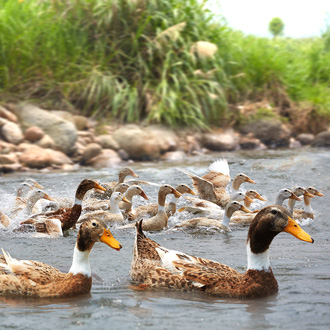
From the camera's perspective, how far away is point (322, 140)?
14945mm

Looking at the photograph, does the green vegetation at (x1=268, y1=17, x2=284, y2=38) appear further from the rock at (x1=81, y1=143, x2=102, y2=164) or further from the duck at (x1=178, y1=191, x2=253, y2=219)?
the duck at (x1=178, y1=191, x2=253, y2=219)

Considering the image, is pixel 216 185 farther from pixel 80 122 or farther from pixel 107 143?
pixel 80 122

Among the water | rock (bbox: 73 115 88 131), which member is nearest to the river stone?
rock (bbox: 73 115 88 131)

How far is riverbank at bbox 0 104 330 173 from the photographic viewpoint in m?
12.5

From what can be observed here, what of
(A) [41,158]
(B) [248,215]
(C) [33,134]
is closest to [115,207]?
(B) [248,215]

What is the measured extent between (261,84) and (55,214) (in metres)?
9.11

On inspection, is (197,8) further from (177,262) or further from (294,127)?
(177,262)

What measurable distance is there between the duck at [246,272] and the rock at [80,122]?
8573 millimetres

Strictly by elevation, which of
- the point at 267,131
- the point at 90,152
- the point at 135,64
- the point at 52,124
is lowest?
the point at 90,152

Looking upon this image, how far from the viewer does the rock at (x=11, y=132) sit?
1277 centimetres

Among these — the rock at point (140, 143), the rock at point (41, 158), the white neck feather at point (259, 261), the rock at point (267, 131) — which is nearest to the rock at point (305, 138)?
the rock at point (267, 131)

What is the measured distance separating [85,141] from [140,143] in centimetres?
115

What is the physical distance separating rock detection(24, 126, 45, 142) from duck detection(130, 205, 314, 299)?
311 inches

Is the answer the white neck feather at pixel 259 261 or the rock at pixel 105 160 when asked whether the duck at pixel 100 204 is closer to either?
the rock at pixel 105 160
